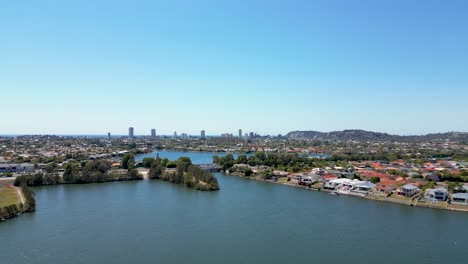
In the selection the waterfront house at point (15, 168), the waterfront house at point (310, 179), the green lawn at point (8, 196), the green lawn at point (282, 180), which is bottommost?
the green lawn at point (282, 180)

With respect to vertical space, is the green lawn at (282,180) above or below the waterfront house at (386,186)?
below

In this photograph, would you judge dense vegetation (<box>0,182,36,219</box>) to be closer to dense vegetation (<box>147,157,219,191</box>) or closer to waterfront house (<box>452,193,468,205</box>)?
dense vegetation (<box>147,157,219,191</box>)

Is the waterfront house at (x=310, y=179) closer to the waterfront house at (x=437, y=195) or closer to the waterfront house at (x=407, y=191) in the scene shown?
the waterfront house at (x=407, y=191)

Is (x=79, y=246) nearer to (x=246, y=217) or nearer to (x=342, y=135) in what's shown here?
(x=246, y=217)

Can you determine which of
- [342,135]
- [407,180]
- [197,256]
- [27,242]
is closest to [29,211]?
[27,242]

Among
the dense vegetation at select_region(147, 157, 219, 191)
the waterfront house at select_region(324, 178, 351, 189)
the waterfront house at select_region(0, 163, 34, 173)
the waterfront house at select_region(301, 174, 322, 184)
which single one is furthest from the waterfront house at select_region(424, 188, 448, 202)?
the waterfront house at select_region(0, 163, 34, 173)

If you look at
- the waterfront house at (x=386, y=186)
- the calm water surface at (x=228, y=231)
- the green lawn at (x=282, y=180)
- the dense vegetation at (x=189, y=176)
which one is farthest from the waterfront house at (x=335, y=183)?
the dense vegetation at (x=189, y=176)

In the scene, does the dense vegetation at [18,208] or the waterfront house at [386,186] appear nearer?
the dense vegetation at [18,208]
